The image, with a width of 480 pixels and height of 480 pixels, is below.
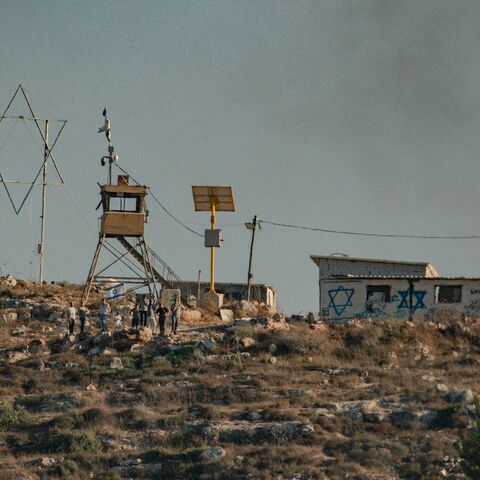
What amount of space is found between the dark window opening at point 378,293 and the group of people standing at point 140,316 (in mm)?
8841

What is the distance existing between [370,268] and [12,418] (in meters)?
25.4

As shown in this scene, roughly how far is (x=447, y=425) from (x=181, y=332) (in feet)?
51.9

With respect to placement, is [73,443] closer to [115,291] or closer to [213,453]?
[213,453]

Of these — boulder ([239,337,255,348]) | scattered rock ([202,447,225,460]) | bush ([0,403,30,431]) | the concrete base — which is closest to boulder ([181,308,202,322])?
the concrete base

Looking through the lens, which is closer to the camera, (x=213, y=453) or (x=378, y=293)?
(x=213, y=453)

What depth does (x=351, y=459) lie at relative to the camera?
38.6 m

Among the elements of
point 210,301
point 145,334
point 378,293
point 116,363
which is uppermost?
point 378,293

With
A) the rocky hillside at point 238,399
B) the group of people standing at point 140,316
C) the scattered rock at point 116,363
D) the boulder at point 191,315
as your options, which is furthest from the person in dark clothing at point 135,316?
the scattered rock at point 116,363

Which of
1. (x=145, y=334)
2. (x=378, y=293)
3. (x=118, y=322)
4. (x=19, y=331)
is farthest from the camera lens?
(x=378, y=293)

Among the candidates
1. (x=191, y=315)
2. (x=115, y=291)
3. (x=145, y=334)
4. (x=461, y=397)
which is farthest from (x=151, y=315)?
(x=461, y=397)

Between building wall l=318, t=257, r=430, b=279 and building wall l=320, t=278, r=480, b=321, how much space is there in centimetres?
402

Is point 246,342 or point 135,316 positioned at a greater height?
point 135,316

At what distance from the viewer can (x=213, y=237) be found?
62562mm

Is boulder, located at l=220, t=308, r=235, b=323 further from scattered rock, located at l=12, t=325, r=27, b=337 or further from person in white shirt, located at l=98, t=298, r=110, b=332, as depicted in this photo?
scattered rock, located at l=12, t=325, r=27, b=337
